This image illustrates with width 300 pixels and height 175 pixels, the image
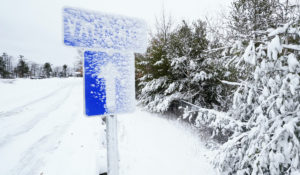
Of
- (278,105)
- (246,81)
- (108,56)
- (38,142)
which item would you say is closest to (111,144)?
(108,56)

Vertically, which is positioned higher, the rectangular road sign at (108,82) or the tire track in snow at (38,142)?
the rectangular road sign at (108,82)

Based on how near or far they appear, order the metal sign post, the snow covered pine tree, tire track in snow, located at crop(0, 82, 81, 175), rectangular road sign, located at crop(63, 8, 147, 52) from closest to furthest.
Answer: rectangular road sign, located at crop(63, 8, 147, 52)
the metal sign post
the snow covered pine tree
tire track in snow, located at crop(0, 82, 81, 175)

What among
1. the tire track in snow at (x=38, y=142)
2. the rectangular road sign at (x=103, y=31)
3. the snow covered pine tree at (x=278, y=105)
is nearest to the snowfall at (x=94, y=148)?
the tire track in snow at (x=38, y=142)

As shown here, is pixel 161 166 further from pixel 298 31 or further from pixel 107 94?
pixel 298 31

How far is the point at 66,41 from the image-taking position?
1.04 m

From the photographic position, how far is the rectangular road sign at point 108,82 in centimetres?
111

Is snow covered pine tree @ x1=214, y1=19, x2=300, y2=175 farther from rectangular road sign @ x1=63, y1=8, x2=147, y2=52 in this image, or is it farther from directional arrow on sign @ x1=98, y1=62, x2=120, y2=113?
directional arrow on sign @ x1=98, y1=62, x2=120, y2=113

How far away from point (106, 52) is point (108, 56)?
31mm

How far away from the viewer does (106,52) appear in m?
1.15

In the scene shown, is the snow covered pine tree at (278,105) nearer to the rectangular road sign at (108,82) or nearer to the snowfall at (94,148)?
the snowfall at (94,148)

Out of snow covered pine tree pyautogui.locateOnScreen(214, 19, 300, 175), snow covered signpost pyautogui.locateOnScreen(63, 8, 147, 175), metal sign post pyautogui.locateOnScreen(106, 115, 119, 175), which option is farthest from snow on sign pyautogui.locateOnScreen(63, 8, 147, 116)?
snow covered pine tree pyautogui.locateOnScreen(214, 19, 300, 175)

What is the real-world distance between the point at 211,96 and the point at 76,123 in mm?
6209

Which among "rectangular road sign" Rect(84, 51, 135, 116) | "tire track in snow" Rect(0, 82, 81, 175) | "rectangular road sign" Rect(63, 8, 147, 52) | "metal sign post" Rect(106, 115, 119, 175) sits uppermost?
"rectangular road sign" Rect(63, 8, 147, 52)

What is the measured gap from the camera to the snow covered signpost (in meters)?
1.07
